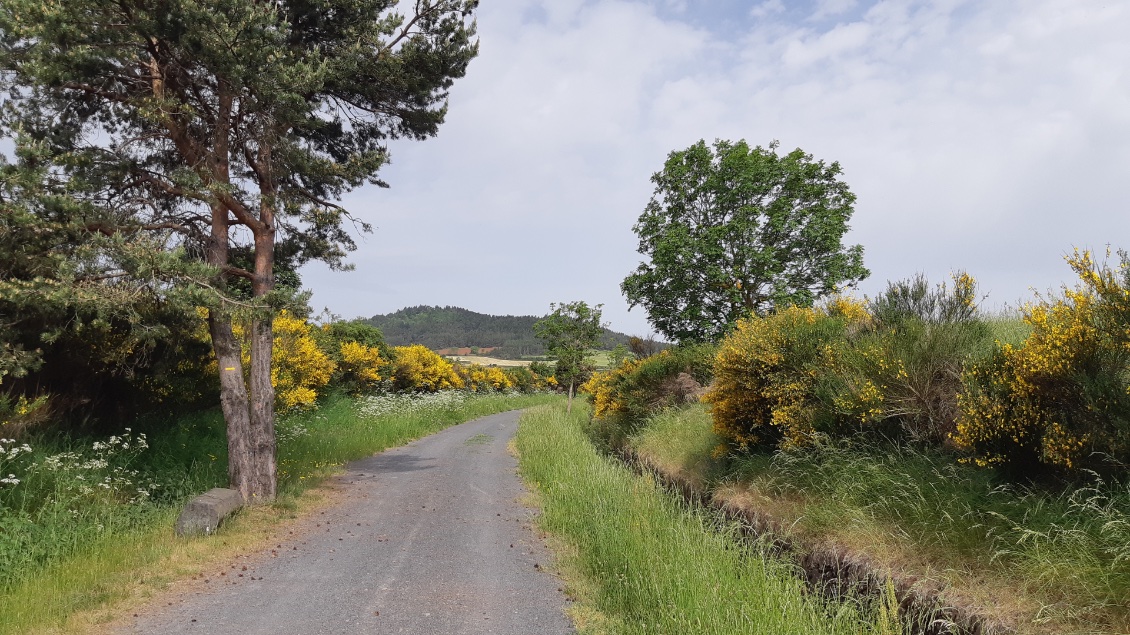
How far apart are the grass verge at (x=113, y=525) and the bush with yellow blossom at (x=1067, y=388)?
7869 mm

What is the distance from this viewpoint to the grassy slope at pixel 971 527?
379cm

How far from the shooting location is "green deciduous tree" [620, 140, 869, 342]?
1791 centimetres

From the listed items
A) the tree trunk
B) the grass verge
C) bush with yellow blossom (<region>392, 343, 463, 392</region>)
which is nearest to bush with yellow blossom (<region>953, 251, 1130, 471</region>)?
the grass verge

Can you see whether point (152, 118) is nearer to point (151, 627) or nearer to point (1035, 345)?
point (151, 627)

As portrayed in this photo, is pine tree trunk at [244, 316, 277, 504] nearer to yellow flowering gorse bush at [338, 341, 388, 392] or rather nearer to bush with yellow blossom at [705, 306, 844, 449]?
bush with yellow blossom at [705, 306, 844, 449]

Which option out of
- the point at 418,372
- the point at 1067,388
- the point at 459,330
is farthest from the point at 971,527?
the point at 459,330

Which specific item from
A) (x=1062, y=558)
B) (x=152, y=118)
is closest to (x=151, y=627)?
(x=152, y=118)

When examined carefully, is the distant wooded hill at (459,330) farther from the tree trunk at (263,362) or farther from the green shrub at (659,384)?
the tree trunk at (263,362)

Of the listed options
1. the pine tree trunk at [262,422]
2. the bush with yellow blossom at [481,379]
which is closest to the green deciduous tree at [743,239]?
the pine tree trunk at [262,422]

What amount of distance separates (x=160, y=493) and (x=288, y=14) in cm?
725

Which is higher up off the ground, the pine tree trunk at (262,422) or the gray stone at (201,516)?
the pine tree trunk at (262,422)

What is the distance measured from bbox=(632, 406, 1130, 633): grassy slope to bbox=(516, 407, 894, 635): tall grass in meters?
0.86

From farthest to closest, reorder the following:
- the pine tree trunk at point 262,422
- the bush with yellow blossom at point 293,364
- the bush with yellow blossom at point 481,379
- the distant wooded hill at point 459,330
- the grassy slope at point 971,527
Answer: the distant wooded hill at point 459,330, the bush with yellow blossom at point 481,379, the bush with yellow blossom at point 293,364, the pine tree trunk at point 262,422, the grassy slope at point 971,527

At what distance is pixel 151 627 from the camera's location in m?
4.25
